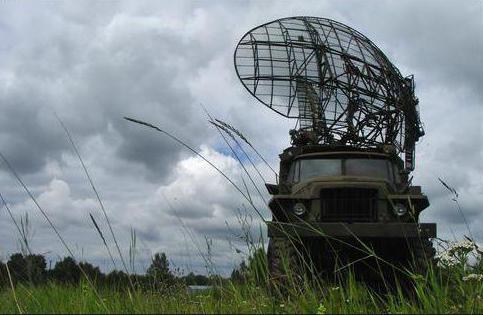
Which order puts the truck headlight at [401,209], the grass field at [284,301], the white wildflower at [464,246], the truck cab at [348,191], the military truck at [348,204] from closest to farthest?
the grass field at [284,301] → the white wildflower at [464,246] → the military truck at [348,204] → the truck cab at [348,191] → the truck headlight at [401,209]

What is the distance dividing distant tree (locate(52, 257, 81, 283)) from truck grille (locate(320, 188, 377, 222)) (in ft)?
12.6

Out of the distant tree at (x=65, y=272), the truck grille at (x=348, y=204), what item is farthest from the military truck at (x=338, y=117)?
the distant tree at (x=65, y=272)

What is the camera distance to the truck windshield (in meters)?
8.84

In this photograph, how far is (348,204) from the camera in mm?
8062

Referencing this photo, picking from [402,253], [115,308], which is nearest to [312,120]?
[402,253]

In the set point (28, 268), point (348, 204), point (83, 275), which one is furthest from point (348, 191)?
point (28, 268)

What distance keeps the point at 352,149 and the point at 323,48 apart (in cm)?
412

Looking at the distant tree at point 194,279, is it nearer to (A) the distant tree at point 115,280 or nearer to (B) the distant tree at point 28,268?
(A) the distant tree at point 115,280

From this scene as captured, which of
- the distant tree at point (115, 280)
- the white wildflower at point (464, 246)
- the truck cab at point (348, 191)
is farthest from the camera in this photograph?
the truck cab at point (348, 191)

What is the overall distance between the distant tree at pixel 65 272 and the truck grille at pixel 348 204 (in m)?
3.83

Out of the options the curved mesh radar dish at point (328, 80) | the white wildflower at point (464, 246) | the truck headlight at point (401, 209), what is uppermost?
the curved mesh radar dish at point (328, 80)

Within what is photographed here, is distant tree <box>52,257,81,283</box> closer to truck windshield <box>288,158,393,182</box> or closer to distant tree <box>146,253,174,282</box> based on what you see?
distant tree <box>146,253,174,282</box>

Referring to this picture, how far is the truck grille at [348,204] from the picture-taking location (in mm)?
7977

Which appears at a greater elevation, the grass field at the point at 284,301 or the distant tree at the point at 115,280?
the distant tree at the point at 115,280
